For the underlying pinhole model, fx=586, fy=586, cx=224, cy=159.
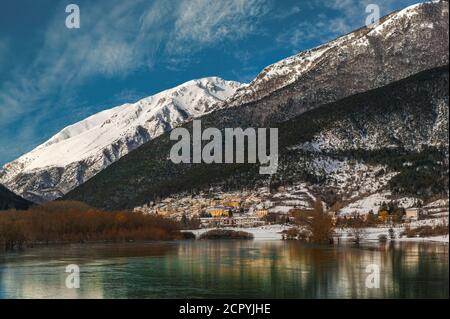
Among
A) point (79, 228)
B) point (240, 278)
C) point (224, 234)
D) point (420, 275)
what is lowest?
point (240, 278)

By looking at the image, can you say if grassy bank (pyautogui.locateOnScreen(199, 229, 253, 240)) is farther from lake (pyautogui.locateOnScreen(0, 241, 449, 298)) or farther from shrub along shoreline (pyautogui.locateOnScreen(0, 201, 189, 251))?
lake (pyautogui.locateOnScreen(0, 241, 449, 298))

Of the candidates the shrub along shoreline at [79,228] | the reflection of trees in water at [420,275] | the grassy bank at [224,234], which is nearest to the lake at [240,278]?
the reflection of trees in water at [420,275]

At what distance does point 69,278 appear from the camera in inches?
2104

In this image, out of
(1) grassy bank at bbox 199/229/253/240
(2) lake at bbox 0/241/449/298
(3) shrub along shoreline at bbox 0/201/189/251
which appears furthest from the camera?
(1) grassy bank at bbox 199/229/253/240

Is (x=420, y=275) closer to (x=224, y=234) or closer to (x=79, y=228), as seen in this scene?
(x=79, y=228)

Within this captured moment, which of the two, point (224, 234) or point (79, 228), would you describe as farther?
point (224, 234)

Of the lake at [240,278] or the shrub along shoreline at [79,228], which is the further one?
the shrub along shoreline at [79,228]

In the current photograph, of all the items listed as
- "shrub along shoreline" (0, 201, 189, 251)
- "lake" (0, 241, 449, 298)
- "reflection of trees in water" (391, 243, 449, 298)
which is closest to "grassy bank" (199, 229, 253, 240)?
"shrub along shoreline" (0, 201, 189, 251)

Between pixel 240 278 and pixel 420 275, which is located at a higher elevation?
pixel 420 275

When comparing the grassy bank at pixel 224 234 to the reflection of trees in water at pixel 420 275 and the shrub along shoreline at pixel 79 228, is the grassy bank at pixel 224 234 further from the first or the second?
the reflection of trees in water at pixel 420 275

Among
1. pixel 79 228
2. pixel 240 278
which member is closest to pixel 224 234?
pixel 79 228

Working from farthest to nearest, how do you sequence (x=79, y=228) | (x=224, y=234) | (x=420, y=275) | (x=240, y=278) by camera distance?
(x=224, y=234) < (x=79, y=228) < (x=240, y=278) < (x=420, y=275)

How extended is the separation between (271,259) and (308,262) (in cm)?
686

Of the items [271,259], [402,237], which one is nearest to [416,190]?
[402,237]
